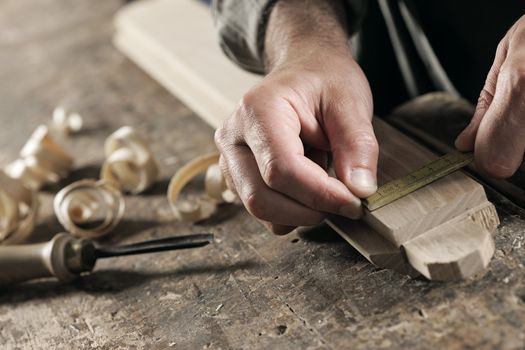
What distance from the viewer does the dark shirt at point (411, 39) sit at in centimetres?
143

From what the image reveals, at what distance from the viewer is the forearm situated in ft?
4.15

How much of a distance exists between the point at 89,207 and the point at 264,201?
566 millimetres

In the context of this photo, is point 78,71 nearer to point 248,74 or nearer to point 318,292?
point 248,74

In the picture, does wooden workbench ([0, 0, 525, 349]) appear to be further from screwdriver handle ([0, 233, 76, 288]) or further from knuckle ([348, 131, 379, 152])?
knuckle ([348, 131, 379, 152])

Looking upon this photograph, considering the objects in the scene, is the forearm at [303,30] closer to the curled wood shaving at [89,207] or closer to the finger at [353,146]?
the finger at [353,146]

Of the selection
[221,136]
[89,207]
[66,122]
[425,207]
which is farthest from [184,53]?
[425,207]

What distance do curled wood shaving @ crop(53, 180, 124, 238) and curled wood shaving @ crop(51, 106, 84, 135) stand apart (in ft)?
1.23

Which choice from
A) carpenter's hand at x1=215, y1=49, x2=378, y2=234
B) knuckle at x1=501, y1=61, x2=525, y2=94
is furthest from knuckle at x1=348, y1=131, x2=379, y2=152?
knuckle at x1=501, y1=61, x2=525, y2=94

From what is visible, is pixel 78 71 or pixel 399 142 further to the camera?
pixel 78 71

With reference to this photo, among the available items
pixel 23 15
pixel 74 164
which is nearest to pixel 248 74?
pixel 74 164

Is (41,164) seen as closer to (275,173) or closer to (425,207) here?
(275,173)

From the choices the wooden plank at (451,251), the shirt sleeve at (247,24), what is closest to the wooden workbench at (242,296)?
the wooden plank at (451,251)

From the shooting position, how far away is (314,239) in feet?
3.83

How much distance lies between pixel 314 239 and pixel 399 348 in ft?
1.00
